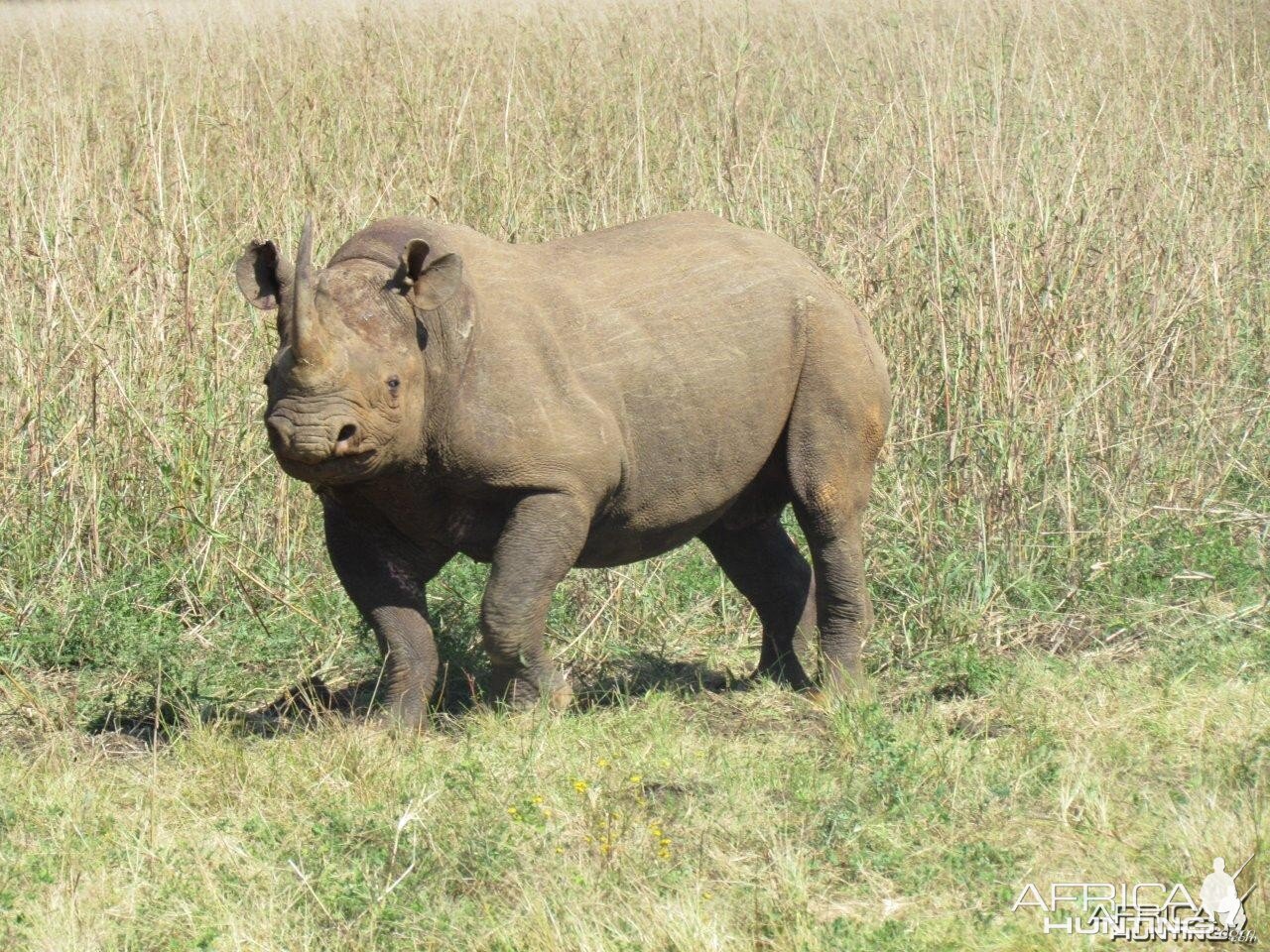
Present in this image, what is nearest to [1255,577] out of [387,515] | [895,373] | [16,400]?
[895,373]

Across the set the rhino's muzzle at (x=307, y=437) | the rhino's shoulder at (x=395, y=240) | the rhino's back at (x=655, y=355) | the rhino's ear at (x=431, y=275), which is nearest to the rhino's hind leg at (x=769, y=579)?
the rhino's back at (x=655, y=355)

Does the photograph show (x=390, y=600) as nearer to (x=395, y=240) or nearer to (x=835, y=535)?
(x=395, y=240)

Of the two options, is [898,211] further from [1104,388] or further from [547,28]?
[547,28]

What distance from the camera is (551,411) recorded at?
17.8ft

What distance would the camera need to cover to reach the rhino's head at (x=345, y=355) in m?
4.88

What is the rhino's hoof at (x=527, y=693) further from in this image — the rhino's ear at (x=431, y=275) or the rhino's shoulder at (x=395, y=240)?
the rhino's shoulder at (x=395, y=240)

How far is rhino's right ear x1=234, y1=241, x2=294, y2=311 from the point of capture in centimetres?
518

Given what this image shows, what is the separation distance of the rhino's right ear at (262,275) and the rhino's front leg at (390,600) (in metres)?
0.73

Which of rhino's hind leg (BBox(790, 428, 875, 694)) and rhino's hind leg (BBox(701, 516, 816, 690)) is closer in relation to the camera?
rhino's hind leg (BBox(790, 428, 875, 694))

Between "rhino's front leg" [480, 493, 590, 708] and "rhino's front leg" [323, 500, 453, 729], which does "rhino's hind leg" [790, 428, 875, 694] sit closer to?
"rhino's front leg" [480, 493, 590, 708]

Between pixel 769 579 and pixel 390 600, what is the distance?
1.63 metres

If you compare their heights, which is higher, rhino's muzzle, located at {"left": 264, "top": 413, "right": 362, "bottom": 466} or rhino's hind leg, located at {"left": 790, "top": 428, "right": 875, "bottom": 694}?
rhino's muzzle, located at {"left": 264, "top": 413, "right": 362, "bottom": 466}

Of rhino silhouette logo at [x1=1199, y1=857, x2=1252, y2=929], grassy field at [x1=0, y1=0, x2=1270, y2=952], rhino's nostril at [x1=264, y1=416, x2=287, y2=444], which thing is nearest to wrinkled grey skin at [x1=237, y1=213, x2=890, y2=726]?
rhino's nostril at [x1=264, y1=416, x2=287, y2=444]

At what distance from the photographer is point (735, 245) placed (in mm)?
6094
